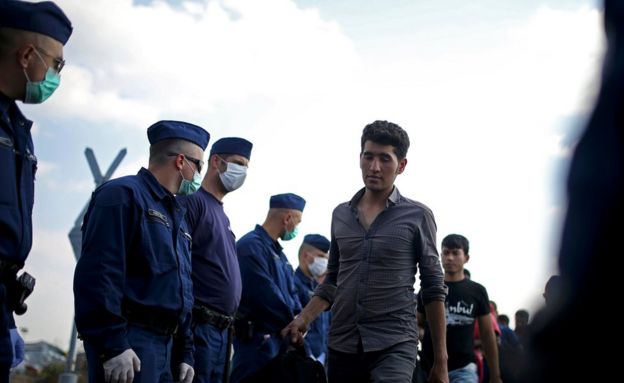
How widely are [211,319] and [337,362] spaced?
139 centimetres

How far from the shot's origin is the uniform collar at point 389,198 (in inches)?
191

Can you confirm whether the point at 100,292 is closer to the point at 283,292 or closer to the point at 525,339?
the point at 525,339

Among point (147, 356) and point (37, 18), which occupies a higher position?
point (37, 18)

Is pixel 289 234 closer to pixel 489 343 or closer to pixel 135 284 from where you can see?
pixel 489 343

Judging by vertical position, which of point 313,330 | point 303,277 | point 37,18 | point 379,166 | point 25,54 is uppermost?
point 37,18

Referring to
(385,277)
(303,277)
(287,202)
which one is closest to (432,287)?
(385,277)

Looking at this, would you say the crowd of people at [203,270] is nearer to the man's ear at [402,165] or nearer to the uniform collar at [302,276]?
the man's ear at [402,165]

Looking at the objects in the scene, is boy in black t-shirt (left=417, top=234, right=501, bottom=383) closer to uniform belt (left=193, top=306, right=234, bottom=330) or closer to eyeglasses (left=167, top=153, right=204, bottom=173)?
uniform belt (left=193, top=306, right=234, bottom=330)

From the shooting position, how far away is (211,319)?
5.60m

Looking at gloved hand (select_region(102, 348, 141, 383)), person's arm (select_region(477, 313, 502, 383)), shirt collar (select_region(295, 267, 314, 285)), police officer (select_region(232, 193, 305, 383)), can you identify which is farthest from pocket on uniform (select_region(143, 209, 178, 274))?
shirt collar (select_region(295, 267, 314, 285))

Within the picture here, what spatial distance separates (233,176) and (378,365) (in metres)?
2.75

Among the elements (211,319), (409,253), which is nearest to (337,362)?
(409,253)

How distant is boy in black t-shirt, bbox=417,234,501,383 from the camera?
285 inches

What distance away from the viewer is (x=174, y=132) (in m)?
5.09
